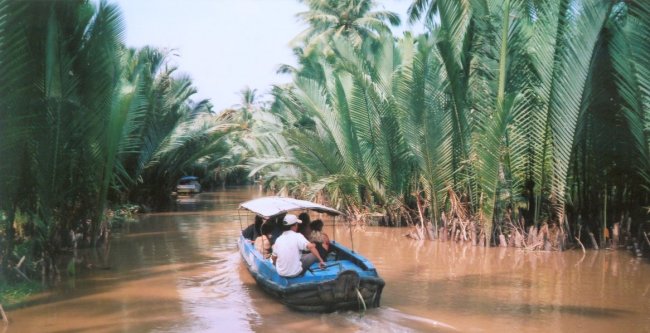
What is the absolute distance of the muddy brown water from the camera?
743 cm

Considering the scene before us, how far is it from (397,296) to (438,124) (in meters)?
5.83

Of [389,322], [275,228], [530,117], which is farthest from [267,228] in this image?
[530,117]

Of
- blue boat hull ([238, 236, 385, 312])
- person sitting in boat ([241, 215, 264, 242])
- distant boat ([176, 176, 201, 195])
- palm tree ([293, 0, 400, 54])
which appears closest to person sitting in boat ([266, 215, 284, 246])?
person sitting in boat ([241, 215, 264, 242])

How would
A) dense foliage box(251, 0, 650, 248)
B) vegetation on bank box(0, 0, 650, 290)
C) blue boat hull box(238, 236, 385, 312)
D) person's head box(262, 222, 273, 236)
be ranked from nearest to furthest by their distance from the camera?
blue boat hull box(238, 236, 385, 312)
vegetation on bank box(0, 0, 650, 290)
person's head box(262, 222, 273, 236)
dense foliage box(251, 0, 650, 248)

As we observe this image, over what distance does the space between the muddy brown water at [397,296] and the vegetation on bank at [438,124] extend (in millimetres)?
895

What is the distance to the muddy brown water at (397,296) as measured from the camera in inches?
293

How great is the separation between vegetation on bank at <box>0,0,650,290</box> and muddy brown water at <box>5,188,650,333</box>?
2.94 feet

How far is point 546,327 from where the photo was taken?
7.29m

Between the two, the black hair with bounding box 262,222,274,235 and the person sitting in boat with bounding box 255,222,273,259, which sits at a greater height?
the black hair with bounding box 262,222,274,235

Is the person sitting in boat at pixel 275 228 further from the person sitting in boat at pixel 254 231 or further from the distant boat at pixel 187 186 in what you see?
the distant boat at pixel 187 186

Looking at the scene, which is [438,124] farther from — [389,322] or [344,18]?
[344,18]

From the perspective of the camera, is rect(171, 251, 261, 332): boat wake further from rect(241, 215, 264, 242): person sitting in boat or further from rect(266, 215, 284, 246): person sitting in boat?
rect(266, 215, 284, 246): person sitting in boat

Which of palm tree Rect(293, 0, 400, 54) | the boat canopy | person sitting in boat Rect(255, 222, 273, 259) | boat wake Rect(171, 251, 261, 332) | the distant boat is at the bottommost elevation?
boat wake Rect(171, 251, 261, 332)

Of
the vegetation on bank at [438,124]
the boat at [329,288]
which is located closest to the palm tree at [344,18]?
the vegetation on bank at [438,124]
